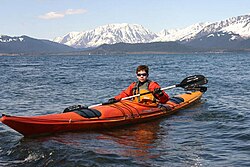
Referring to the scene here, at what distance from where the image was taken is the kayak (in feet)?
29.3

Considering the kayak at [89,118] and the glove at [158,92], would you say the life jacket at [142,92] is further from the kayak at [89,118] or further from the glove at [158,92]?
the glove at [158,92]

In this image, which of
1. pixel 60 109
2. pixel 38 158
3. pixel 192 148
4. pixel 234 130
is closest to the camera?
pixel 38 158

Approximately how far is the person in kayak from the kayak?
0.70 ft

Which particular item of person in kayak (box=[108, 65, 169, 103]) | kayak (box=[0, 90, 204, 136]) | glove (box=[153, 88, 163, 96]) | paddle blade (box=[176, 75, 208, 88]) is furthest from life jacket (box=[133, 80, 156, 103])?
paddle blade (box=[176, 75, 208, 88])

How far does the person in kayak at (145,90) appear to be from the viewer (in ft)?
34.6

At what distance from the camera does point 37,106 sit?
579 inches

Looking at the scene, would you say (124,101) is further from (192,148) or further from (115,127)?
(192,148)

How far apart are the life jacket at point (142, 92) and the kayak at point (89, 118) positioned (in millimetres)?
166

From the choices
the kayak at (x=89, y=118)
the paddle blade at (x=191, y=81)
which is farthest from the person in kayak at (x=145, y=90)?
the paddle blade at (x=191, y=81)

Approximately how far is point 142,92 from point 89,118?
1.97 meters

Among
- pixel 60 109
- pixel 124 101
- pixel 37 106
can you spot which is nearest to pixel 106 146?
pixel 124 101

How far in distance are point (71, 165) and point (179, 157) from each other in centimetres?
232

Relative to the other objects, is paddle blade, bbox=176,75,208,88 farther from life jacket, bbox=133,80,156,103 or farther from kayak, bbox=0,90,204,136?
life jacket, bbox=133,80,156,103

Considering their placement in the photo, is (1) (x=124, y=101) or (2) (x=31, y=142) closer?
(2) (x=31, y=142)
